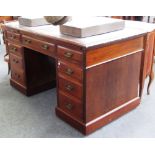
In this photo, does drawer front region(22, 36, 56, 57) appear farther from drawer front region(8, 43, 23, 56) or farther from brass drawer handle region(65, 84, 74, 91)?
brass drawer handle region(65, 84, 74, 91)

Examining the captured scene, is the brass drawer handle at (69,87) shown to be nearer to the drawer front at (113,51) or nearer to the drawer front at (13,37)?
the drawer front at (113,51)

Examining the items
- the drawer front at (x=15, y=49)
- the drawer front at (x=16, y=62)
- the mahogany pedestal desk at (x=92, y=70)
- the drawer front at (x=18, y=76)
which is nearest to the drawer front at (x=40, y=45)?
the mahogany pedestal desk at (x=92, y=70)

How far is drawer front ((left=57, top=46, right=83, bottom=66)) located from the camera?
162cm

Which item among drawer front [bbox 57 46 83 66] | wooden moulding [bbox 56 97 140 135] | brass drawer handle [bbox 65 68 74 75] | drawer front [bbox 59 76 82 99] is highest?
drawer front [bbox 57 46 83 66]

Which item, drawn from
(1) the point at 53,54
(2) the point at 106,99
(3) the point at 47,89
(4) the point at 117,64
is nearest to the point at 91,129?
(2) the point at 106,99

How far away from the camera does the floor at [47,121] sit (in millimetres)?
1854

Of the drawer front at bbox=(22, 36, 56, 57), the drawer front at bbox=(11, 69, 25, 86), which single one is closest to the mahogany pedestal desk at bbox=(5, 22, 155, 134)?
the drawer front at bbox=(22, 36, 56, 57)

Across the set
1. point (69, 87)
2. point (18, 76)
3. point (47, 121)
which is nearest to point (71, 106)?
point (69, 87)

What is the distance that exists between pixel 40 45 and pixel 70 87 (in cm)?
49

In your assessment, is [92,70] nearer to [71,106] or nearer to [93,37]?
[93,37]

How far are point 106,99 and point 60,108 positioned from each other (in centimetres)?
41

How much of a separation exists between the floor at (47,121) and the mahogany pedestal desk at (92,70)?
74mm

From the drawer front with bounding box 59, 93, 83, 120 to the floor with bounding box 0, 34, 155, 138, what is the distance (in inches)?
5.2

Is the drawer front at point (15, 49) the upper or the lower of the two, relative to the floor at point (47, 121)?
upper
